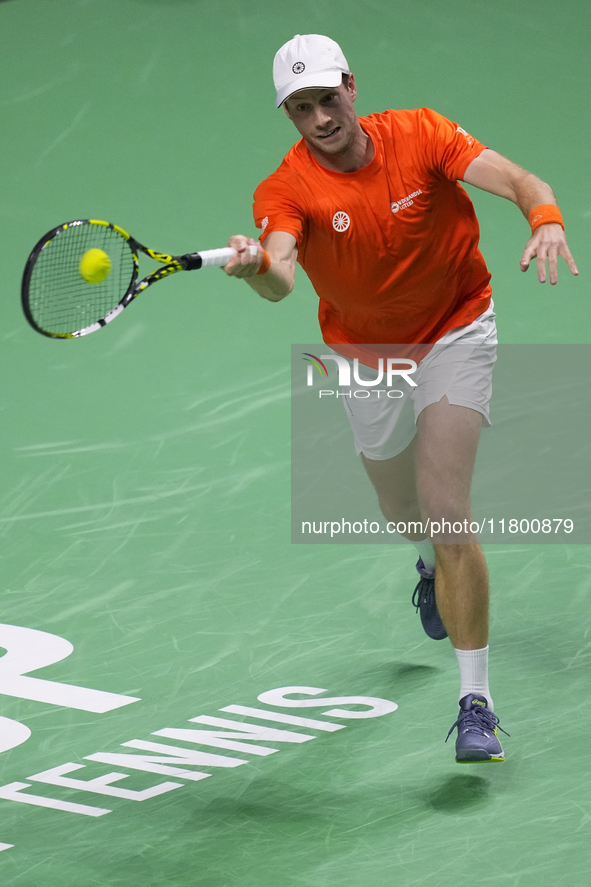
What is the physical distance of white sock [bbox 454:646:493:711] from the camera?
398cm

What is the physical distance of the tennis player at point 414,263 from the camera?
3.93m

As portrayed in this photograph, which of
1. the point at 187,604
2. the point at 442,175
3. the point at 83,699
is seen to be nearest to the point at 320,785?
the point at 83,699

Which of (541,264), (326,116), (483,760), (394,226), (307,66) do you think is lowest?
(483,760)

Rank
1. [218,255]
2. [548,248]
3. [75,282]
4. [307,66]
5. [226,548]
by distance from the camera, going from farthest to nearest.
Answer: [226,548] < [307,66] < [75,282] < [548,248] < [218,255]

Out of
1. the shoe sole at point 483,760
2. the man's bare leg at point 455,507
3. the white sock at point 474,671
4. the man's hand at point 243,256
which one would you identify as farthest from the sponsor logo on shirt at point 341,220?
the shoe sole at point 483,760

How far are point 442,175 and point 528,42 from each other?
6332 millimetres

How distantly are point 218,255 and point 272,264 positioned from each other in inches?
13.6

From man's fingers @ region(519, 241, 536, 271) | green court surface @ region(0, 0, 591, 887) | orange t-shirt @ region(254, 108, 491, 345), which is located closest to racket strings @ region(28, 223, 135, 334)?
orange t-shirt @ region(254, 108, 491, 345)

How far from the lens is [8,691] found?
4.50m

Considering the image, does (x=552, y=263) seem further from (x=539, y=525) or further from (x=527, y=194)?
(x=539, y=525)

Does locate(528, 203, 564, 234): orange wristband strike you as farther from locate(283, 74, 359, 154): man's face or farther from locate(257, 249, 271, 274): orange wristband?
locate(257, 249, 271, 274): orange wristband

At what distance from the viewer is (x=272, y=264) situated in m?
3.87

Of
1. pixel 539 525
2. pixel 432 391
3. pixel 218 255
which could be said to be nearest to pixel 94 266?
pixel 218 255

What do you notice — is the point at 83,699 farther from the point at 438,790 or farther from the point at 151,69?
the point at 151,69
